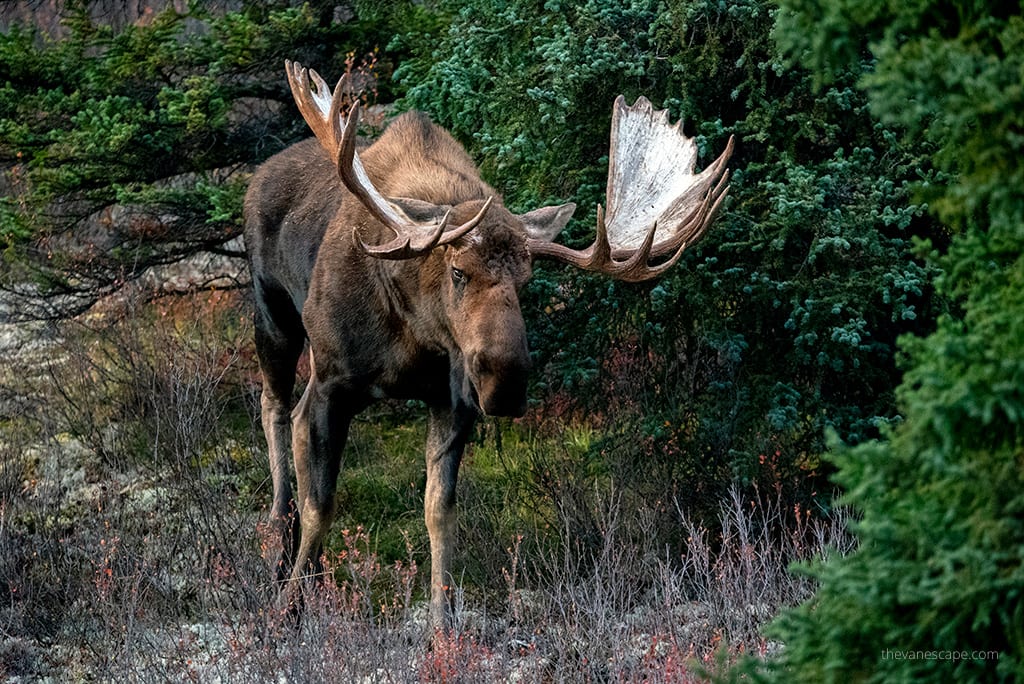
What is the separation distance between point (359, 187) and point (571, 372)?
6.35 feet

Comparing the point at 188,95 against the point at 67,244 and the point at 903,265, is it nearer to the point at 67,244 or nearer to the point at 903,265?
the point at 67,244

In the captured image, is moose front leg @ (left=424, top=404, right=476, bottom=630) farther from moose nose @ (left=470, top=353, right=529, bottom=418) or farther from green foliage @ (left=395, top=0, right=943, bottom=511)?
green foliage @ (left=395, top=0, right=943, bottom=511)

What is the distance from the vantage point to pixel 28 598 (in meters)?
6.74

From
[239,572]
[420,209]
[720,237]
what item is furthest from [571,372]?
[239,572]

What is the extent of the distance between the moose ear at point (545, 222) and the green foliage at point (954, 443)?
377cm

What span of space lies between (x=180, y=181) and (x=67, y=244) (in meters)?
1.70

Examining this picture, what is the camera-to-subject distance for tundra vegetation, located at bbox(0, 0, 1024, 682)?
2.83 m

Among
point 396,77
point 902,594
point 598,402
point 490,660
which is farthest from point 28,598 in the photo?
point 902,594

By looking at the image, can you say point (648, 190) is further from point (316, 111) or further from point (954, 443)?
point (954, 443)

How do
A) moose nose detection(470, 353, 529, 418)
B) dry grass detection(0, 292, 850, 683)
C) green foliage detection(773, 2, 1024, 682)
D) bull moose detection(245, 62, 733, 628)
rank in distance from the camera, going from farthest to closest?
bull moose detection(245, 62, 733, 628) < moose nose detection(470, 353, 529, 418) < dry grass detection(0, 292, 850, 683) < green foliage detection(773, 2, 1024, 682)

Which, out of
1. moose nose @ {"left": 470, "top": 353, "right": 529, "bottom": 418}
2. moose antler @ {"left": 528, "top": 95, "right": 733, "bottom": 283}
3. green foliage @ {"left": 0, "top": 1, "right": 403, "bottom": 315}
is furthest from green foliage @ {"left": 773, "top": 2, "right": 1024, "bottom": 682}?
green foliage @ {"left": 0, "top": 1, "right": 403, "bottom": 315}

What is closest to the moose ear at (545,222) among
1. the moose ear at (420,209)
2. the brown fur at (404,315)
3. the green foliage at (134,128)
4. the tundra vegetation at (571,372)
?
the brown fur at (404,315)

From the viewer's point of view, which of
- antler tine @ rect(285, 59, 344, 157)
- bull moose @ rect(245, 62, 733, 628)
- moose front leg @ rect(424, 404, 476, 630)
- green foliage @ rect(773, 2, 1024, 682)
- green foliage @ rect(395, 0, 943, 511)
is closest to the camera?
green foliage @ rect(773, 2, 1024, 682)

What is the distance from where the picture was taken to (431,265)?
6605 mm
